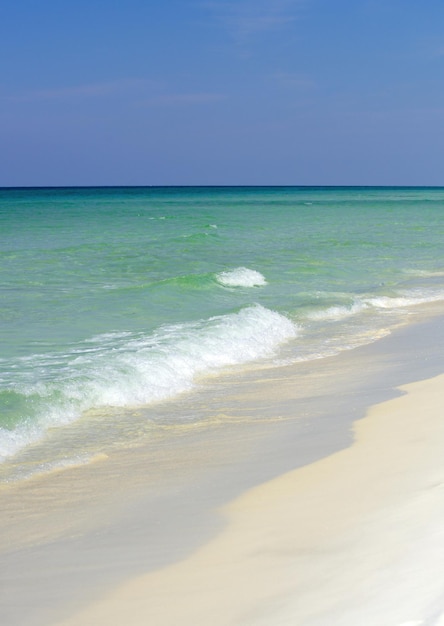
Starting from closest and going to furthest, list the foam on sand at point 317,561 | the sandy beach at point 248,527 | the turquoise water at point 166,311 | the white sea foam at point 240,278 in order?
the foam on sand at point 317,561 < the sandy beach at point 248,527 < the turquoise water at point 166,311 < the white sea foam at point 240,278

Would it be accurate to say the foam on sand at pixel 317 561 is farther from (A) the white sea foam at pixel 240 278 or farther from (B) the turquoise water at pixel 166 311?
(A) the white sea foam at pixel 240 278

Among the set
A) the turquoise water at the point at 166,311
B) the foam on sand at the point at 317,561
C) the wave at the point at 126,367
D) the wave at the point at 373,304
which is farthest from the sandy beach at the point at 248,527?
the wave at the point at 373,304

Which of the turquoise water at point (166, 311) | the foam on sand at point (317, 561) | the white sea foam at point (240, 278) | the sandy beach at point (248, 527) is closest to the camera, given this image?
the foam on sand at point (317, 561)

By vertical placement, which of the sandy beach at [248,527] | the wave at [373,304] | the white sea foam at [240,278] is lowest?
the sandy beach at [248,527]

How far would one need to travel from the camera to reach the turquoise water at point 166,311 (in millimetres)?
6652

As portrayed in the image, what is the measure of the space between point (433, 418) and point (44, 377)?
3293 mm

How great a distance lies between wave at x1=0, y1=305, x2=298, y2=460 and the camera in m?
6.06

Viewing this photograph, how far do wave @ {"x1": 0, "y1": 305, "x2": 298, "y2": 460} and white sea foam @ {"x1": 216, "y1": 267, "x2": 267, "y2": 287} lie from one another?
13.9 feet

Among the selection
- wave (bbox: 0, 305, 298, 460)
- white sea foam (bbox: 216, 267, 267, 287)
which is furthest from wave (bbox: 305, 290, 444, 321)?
white sea foam (bbox: 216, 267, 267, 287)

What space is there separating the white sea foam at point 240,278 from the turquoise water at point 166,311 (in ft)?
0.12

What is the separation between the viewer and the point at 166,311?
1124cm

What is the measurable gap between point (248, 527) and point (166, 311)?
25.1 feet

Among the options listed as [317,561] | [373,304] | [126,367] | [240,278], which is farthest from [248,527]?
[240,278]

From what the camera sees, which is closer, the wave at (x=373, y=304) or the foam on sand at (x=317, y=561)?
the foam on sand at (x=317, y=561)
